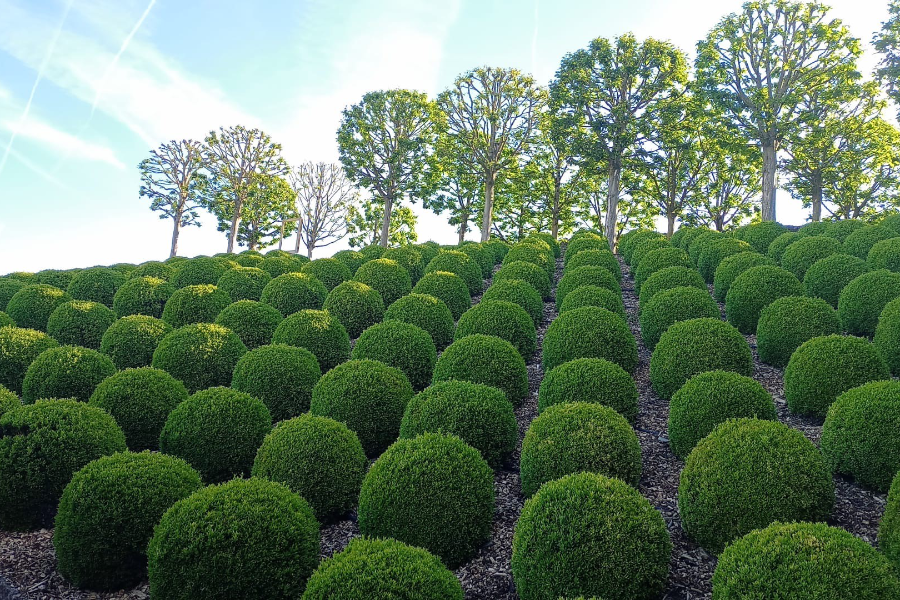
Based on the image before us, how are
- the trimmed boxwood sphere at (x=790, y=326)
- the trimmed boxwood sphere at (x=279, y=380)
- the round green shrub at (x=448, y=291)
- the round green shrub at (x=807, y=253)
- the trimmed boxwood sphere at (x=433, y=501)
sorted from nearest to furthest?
1. the trimmed boxwood sphere at (x=433, y=501)
2. the trimmed boxwood sphere at (x=279, y=380)
3. the trimmed boxwood sphere at (x=790, y=326)
4. the round green shrub at (x=448, y=291)
5. the round green shrub at (x=807, y=253)

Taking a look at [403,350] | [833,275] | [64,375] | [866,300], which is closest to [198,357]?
[64,375]

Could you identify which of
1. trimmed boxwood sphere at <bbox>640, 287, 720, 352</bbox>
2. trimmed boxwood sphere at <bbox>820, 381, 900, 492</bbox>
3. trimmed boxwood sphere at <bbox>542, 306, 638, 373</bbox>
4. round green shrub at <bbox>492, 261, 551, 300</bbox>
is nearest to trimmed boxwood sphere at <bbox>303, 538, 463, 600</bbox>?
trimmed boxwood sphere at <bbox>820, 381, 900, 492</bbox>

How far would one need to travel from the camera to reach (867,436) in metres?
8.55

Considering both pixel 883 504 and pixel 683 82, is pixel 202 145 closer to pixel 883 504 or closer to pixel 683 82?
pixel 683 82

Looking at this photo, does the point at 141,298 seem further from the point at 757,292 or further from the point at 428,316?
the point at 757,292

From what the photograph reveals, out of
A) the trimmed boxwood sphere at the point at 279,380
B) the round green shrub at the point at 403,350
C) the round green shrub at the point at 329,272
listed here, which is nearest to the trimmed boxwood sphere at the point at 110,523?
the trimmed boxwood sphere at the point at 279,380

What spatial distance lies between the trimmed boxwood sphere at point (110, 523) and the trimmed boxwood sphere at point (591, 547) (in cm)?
491

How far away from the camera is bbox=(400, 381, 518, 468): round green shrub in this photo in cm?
941

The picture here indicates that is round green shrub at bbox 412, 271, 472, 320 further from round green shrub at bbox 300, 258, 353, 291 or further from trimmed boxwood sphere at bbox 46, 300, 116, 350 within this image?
trimmed boxwood sphere at bbox 46, 300, 116, 350

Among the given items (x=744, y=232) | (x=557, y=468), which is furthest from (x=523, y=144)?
(x=557, y=468)

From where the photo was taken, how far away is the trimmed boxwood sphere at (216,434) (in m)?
9.94

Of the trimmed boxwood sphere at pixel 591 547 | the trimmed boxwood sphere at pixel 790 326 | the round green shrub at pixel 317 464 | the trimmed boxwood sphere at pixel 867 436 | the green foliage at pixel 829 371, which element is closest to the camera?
the trimmed boxwood sphere at pixel 591 547

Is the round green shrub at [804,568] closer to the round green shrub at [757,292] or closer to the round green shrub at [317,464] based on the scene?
the round green shrub at [317,464]

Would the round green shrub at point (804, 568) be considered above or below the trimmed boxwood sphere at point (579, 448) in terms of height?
below
